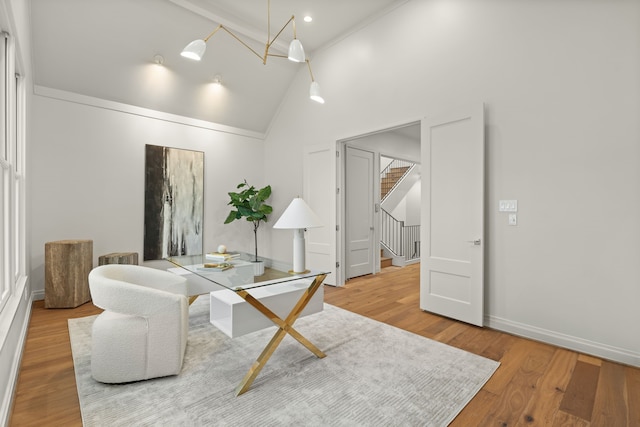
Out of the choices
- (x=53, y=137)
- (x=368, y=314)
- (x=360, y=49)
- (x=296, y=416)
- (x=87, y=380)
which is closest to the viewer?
(x=296, y=416)

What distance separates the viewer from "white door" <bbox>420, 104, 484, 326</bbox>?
3.09 meters

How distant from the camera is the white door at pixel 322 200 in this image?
4.75 m

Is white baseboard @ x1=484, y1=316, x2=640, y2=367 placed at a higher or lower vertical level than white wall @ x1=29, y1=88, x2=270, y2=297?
lower

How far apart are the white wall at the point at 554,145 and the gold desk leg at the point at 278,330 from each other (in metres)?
2.00

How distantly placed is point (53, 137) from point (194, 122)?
190 centimetres

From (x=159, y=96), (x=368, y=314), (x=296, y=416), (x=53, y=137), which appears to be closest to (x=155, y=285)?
(x=296, y=416)

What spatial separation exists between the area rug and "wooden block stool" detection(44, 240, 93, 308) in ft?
3.30

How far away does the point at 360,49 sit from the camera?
4402mm

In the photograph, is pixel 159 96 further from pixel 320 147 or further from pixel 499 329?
pixel 499 329

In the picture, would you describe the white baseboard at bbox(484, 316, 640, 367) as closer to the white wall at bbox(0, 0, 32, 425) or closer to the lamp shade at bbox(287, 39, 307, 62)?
the lamp shade at bbox(287, 39, 307, 62)

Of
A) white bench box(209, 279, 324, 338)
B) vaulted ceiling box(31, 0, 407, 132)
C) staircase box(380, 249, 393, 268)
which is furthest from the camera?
staircase box(380, 249, 393, 268)

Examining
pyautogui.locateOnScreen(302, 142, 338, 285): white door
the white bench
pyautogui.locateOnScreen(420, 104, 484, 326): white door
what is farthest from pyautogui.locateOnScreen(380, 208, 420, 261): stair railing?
the white bench

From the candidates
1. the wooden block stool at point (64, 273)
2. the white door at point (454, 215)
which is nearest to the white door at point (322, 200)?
the white door at point (454, 215)

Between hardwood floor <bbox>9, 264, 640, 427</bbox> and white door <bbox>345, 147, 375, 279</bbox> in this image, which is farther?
white door <bbox>345, 147, 375, 279</bbox>
